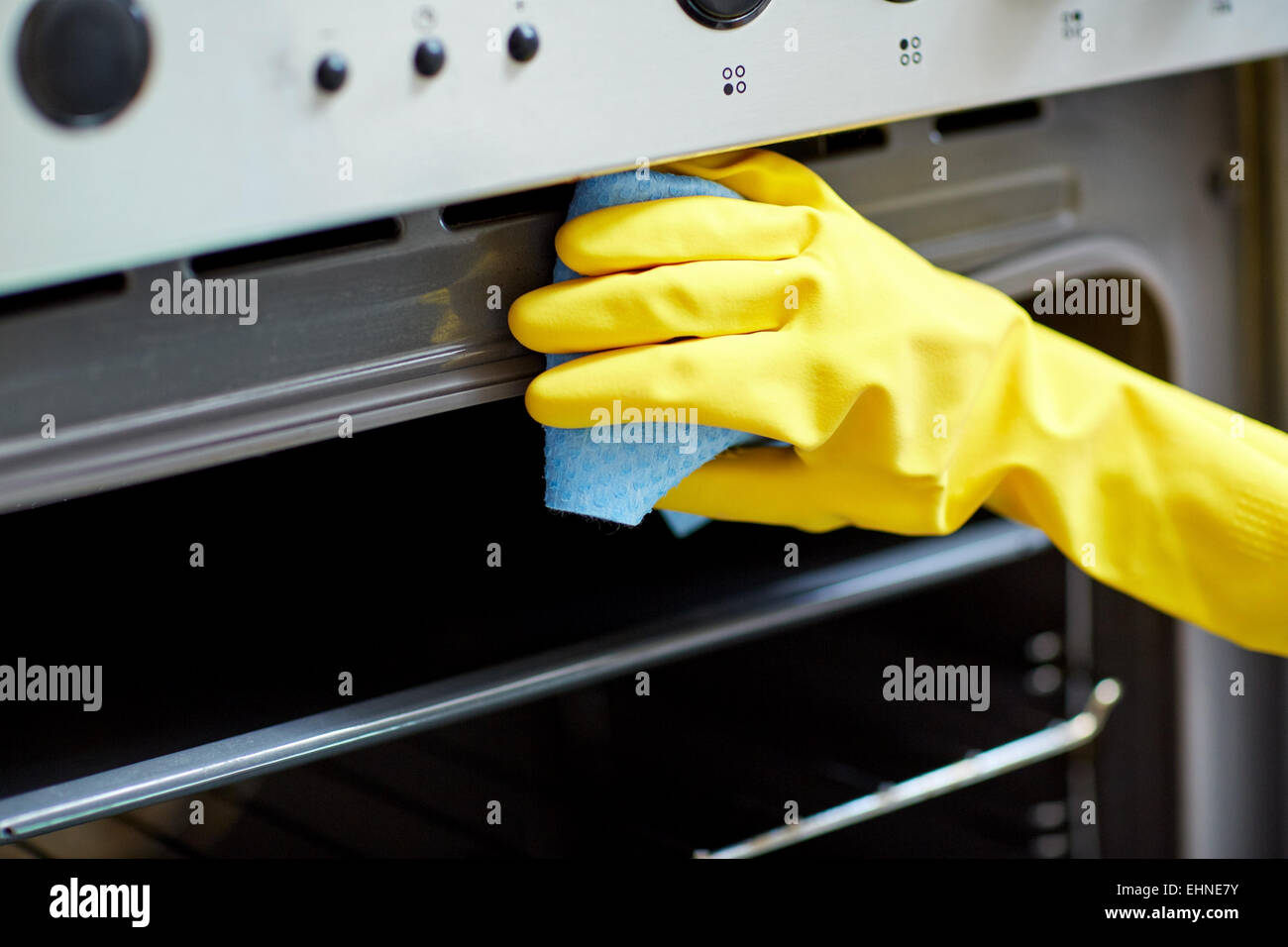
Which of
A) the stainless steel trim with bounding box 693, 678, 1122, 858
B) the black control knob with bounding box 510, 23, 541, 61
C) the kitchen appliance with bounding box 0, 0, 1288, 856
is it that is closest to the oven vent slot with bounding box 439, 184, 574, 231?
the kitchen appliance with bounding box 0, 0, 1288, 856

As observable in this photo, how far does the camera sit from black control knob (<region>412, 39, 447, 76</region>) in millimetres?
516

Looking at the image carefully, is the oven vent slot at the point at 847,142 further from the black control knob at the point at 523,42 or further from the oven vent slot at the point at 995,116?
the black control knob at the point at 523,42

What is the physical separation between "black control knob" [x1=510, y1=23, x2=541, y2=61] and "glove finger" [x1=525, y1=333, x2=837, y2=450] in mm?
161

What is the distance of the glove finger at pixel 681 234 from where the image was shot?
0.60 metres

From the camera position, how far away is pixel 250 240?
516 mm

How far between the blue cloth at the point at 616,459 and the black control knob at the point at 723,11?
3.4 inches

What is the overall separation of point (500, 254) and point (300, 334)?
12cm

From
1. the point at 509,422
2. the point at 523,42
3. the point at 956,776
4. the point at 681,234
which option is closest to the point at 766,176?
the point at 681,234

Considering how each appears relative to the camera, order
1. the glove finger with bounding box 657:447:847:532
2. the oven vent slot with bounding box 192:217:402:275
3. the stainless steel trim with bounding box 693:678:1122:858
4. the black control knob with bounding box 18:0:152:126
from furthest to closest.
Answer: the stainless steel trim with bounding box 693:678:1122:858, the glove finger with bounding box 657:447:847:532, the oven vent slot with bounding box 192:217:402:275, the black control knob with bounding box 18:0:152:126

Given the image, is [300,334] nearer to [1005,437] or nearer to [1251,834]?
[1005,437]

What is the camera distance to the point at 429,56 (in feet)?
1.69

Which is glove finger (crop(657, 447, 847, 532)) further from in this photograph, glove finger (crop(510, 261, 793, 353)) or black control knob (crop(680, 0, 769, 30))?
black control knob (crop(680, 0, 769, 30))

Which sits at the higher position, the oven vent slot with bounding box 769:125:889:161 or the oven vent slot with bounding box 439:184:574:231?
the oven vent slot with bounding box 769:125:889:161

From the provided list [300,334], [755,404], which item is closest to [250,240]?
[300,334]
